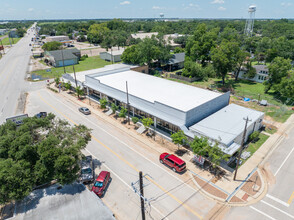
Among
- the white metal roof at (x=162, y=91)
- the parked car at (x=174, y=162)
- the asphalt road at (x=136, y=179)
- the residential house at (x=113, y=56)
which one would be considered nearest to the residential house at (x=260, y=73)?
the white metal roof at (x=162, y=91)

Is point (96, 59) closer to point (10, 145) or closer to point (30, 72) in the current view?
point (30, 72)

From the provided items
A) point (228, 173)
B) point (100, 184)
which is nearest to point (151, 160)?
point (100, 184)

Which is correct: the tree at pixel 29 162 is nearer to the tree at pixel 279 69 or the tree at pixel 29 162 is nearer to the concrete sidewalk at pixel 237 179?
the concrete sidewalk at pixel 237 179

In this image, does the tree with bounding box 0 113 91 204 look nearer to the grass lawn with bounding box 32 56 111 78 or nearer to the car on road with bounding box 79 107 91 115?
the car on road with bounding box 79 107 91 115

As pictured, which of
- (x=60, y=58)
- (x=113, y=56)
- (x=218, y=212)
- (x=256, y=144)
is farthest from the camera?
(x=113, y=56)

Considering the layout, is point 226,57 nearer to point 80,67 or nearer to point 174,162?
point 174,162

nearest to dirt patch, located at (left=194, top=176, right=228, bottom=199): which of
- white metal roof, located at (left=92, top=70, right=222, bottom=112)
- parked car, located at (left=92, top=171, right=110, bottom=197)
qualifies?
white metal roof, located at (left=92, top=70, right=222, bottom=112)

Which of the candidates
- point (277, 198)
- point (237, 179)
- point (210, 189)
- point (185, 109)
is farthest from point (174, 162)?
point (277, 198)
